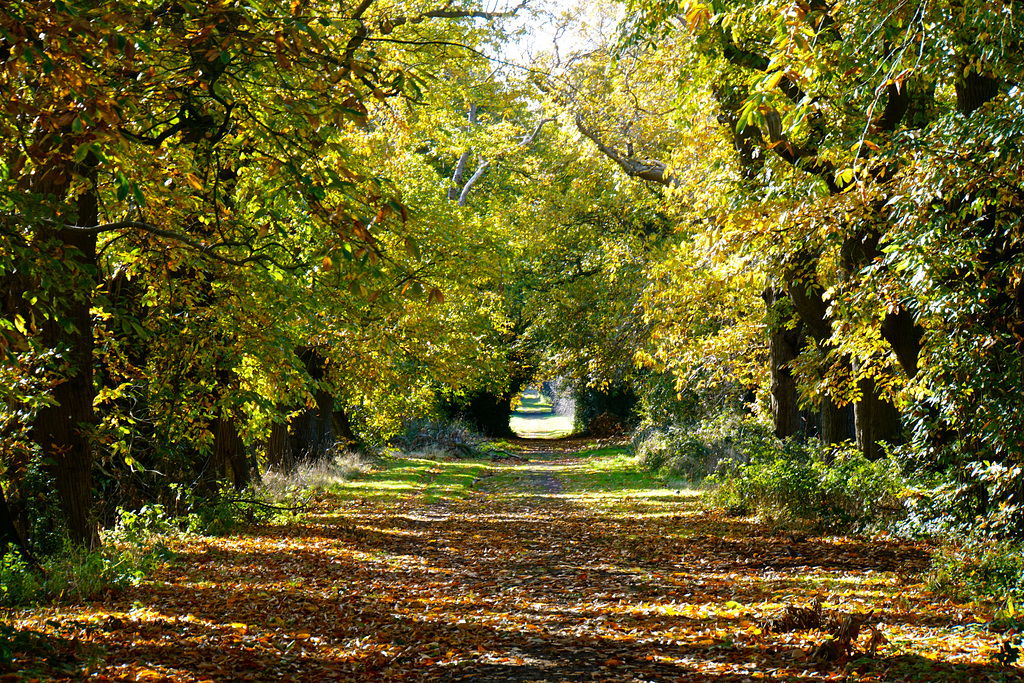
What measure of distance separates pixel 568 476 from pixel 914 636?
62.5 ft

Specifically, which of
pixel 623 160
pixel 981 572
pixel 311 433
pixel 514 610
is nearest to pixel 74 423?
pixel 514 610

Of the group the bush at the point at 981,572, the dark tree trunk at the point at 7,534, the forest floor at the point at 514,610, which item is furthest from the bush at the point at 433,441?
the bush at the point at 981,572

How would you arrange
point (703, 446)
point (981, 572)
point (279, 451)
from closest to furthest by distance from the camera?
point (981, 572), point (279, 451), point (703, 446)

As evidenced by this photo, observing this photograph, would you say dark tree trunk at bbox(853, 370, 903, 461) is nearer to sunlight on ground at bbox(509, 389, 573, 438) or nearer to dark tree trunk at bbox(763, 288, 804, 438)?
dark tree trunk at bbox(763, 288, 804, 438)

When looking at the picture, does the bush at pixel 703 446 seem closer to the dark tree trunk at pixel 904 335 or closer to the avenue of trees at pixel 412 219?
the avenue of trees at pixel 412 219

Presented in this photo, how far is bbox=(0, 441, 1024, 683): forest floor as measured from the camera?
588 cm

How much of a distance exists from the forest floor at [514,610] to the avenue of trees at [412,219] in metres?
1.41

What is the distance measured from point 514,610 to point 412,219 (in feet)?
14.7

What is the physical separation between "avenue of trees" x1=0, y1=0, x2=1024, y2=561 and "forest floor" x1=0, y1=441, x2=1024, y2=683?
141cm

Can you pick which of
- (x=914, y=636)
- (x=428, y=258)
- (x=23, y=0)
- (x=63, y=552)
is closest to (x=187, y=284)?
(x=63, y=552)

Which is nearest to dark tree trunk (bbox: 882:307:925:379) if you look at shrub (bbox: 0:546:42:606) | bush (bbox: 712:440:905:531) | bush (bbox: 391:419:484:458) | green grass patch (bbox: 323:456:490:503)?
bush (bbox: 712:440:905:531)

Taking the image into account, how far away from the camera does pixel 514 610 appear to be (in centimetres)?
808

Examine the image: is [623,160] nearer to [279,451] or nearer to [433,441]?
[279,451]

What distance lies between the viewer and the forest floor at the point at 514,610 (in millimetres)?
5875
